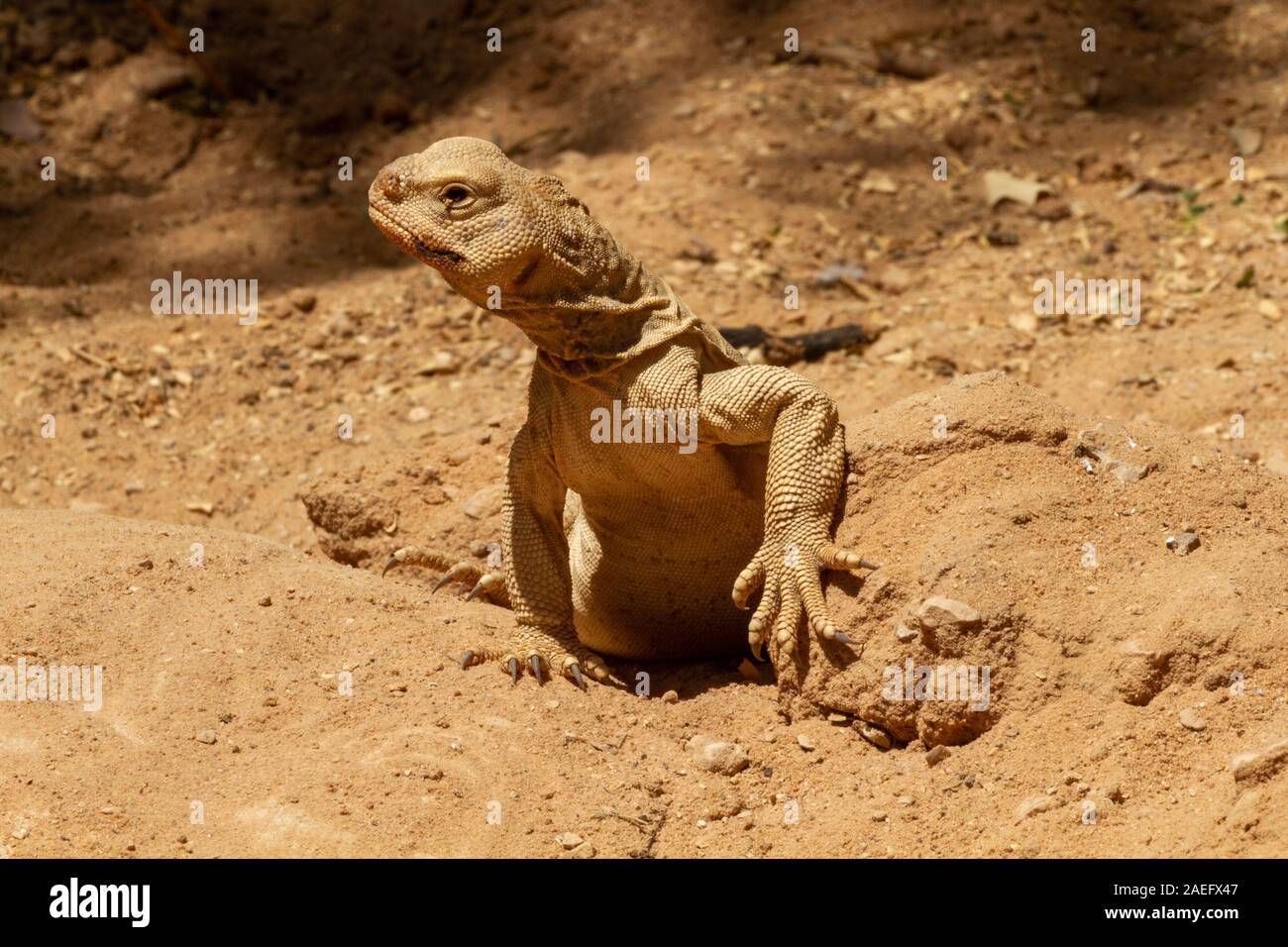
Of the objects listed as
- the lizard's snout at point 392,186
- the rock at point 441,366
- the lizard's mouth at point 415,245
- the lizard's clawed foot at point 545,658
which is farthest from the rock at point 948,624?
the rock at point 441,366

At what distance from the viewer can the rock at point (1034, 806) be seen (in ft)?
15.0

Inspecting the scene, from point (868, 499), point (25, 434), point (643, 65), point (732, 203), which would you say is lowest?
point (25, 434)

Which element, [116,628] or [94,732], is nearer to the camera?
[94,732]

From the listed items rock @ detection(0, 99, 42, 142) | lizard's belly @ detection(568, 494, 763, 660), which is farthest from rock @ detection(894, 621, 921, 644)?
rock @ detection(0, 99, 42, 142)

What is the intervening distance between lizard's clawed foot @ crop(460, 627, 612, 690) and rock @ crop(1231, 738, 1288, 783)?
2489 millimetres

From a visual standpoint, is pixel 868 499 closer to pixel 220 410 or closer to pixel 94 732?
pixel 94 732

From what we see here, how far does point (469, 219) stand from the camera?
5328 millimetres

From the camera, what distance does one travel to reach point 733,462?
600 cm

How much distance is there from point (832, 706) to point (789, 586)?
45 centimetres

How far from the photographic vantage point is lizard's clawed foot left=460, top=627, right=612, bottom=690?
587 centimetres

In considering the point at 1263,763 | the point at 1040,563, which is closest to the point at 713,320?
the point at 1040,563

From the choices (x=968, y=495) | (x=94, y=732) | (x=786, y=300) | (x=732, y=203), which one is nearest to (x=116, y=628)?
(x=94, y=732)

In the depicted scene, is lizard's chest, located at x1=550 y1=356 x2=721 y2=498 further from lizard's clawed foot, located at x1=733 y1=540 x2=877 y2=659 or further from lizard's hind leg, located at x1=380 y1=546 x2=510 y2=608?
lizard's hind leg, located at x1=380 y1=546 x2=510 y2=608

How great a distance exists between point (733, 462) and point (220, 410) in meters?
5.20
